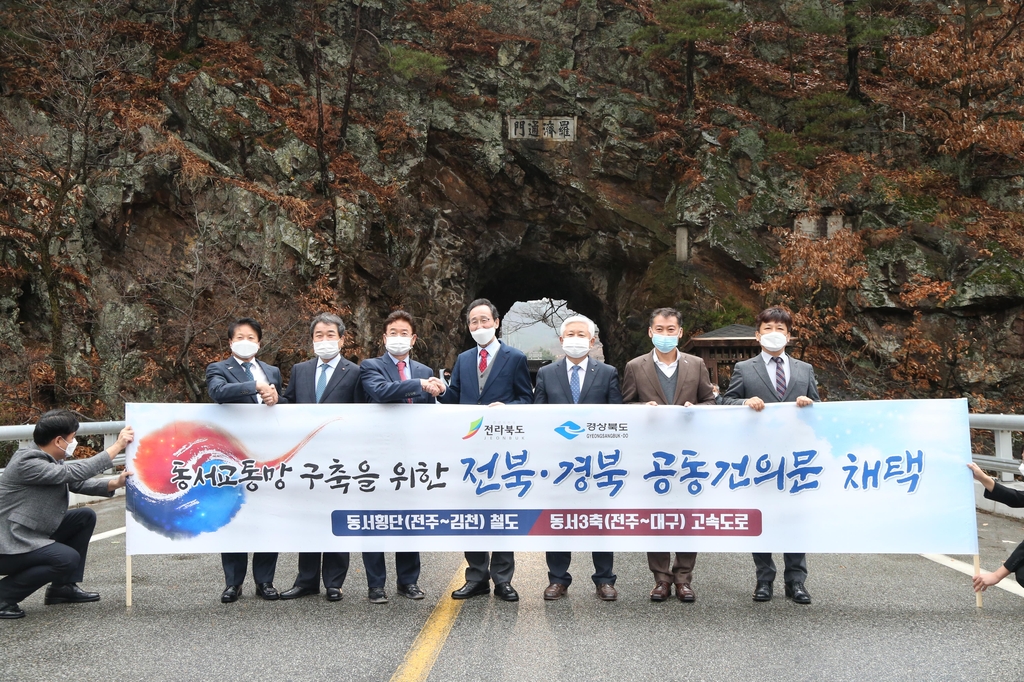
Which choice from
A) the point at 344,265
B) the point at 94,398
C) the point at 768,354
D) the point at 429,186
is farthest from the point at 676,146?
the point at 768,354

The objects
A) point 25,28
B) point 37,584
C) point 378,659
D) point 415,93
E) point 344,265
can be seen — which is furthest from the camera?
point 415,93

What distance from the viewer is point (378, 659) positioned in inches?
158

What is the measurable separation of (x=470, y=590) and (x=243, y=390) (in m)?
2.13

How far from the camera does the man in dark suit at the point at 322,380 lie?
5406 millimetres

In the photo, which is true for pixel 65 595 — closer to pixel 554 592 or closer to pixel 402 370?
pixel 402 370

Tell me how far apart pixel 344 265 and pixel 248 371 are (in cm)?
1550

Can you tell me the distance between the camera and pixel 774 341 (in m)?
5.48

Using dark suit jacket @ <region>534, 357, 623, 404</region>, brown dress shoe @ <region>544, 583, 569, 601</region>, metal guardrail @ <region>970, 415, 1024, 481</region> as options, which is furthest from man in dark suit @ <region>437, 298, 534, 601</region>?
metal guardrail @ <region>970, 415, 1024, 481</region>

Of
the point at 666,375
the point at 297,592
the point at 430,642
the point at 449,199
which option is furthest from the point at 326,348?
the point at 449,199

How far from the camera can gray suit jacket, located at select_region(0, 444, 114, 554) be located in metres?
4.80

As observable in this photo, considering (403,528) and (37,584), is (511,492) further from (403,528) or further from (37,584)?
(37,584)

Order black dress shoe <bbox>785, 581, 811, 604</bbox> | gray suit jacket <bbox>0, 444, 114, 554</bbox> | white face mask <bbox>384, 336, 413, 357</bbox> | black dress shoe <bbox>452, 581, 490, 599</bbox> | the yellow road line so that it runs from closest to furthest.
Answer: the yellow road line, gray suit jacket <bbox>0, 444, 114, 554</bbox>, black dress shoe <bbox>785, 581, 811, 604</bbox>, black dress shoe <bbox>452, 581, 490, 599</bbox>, white face mask <bbox>384, 336, 413, 357</bbox>

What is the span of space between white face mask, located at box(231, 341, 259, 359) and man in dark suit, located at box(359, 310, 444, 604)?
2.66 ft

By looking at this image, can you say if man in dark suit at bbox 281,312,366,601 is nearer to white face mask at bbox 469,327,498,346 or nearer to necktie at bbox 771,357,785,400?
white face mask at bbox 469,327,498,346
